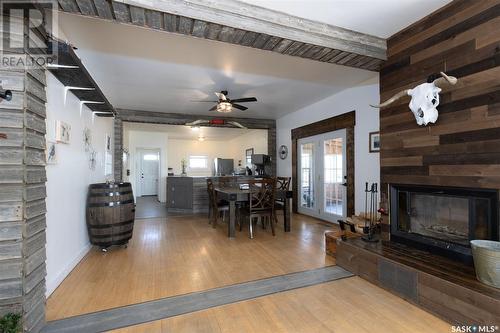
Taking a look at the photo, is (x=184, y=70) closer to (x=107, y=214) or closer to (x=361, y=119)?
(x=107, y=214)

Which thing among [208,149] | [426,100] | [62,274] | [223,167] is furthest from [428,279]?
[208,149]

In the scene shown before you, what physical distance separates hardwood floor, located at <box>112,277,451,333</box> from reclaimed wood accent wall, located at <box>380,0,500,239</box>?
98cm

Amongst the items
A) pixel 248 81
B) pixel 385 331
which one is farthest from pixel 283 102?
pixel 385 331

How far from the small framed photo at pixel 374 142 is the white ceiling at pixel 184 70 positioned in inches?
36.2

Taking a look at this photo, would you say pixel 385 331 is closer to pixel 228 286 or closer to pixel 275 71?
pixel 228 286

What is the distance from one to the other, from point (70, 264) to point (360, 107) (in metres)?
4.79

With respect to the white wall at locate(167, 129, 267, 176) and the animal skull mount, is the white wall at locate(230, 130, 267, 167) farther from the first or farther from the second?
the animal skull mount

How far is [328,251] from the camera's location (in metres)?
3.19

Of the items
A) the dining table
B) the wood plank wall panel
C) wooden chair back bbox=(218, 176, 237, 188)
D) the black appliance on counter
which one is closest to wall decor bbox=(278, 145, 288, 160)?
the black appliance on counter

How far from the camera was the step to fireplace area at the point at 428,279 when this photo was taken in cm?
163

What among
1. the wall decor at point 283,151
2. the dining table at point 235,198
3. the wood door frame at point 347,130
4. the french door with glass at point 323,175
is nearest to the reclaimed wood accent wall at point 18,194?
the dining table at point 235,198

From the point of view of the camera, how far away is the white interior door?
9.80 meters

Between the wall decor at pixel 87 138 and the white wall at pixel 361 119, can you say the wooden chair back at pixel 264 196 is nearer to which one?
A: the white wall at pixel 361 119

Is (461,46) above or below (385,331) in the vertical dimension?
above
